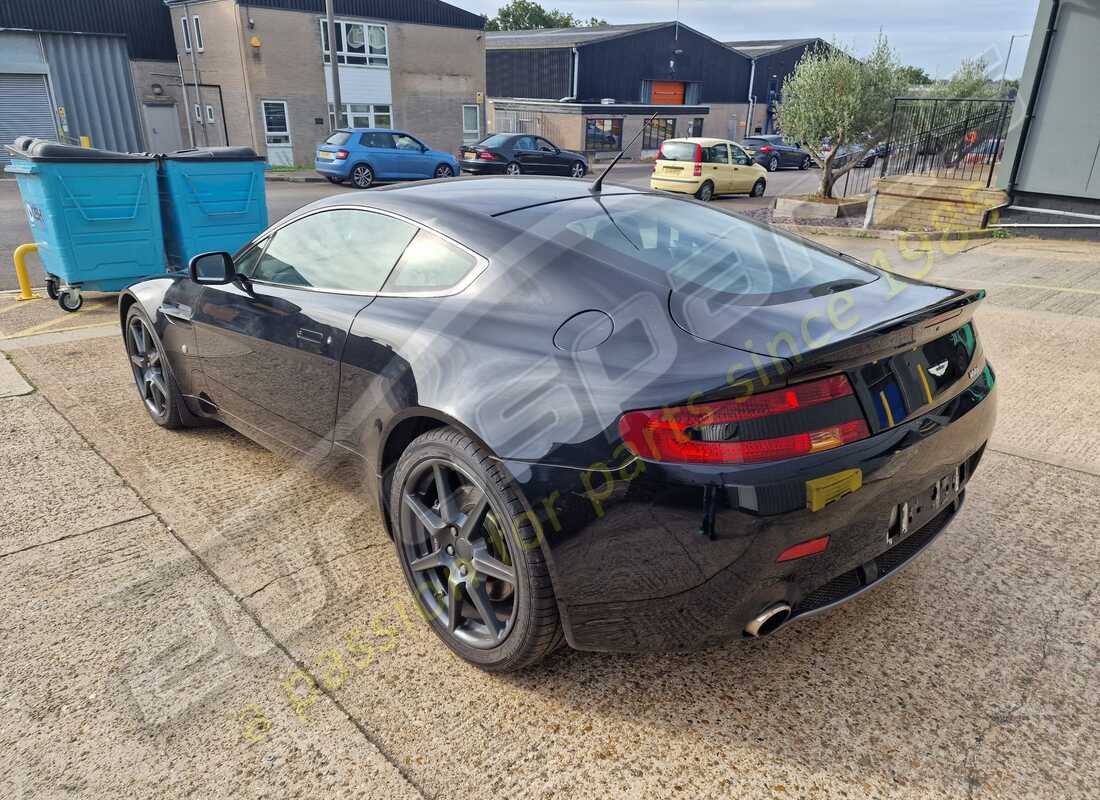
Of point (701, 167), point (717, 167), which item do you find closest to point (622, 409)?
point (701, 167)

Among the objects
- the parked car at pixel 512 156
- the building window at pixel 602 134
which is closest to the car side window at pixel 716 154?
the parked car at pixel 512 156

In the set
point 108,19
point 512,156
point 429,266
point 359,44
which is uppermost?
point 108,19

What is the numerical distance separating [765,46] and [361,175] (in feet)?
156

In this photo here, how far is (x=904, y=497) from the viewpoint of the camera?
2.19 metres

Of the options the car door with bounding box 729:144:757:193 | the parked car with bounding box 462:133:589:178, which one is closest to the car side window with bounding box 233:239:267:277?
the parked car with bounding box 462:133:589:178

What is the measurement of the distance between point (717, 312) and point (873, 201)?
12.2 metres

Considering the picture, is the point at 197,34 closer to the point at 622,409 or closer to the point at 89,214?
the point at 89,214

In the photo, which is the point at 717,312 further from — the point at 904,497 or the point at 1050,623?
the point at 1050,623

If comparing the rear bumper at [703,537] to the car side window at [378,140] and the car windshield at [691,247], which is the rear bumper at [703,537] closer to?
the car windshield at [691,247]

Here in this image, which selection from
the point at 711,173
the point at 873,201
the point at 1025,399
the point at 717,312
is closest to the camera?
the point at 717,312

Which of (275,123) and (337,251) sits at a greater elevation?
(337,251)

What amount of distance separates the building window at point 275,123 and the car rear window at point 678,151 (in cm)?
1513

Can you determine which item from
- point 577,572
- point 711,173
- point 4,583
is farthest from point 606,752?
point 711,173

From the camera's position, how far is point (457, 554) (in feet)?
7.91
